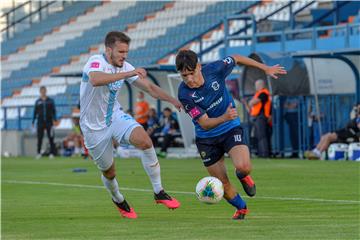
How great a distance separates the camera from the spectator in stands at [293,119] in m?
27.6

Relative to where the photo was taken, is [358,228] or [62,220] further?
[62,220]

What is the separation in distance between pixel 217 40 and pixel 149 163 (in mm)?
23751

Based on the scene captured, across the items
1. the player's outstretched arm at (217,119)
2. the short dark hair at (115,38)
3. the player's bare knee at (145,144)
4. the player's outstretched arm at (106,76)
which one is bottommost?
the player's bare knee at (145,144)

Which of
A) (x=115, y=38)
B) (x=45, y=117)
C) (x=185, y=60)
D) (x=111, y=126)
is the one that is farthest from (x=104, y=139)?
(x=45, y=117)

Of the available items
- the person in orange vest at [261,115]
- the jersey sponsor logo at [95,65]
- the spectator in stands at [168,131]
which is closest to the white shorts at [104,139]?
the jersey sponsor logo at [95,65]

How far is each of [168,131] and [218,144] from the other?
1879 centimetres

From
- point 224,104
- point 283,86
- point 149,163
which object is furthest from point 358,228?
point 283,86

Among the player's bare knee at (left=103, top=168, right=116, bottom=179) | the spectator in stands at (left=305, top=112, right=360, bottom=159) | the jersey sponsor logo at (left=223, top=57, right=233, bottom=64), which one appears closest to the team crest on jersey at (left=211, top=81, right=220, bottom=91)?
the jersey sponsor logo at (left=223, top=57, right=233, bottom=64)

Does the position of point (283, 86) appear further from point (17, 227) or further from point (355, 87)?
point (17, 227)

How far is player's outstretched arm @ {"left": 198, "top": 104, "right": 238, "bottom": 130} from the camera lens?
10406 mm

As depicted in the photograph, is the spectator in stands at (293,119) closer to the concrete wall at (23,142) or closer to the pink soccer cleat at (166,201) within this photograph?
the concrete wall at (23,142)

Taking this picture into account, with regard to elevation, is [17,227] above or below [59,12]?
below

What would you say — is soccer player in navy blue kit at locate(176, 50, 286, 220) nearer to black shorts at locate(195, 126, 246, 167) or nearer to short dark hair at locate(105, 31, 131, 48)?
black shorts at locate(195, 126, 246, 167)

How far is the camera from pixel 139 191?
1602 cm
